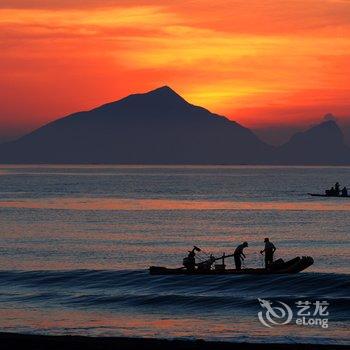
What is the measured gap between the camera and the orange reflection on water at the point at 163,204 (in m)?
126

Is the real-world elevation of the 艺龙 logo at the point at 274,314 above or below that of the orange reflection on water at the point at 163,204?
below

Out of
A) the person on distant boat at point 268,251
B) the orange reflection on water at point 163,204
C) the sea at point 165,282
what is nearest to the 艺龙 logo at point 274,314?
the sea at point 165,282

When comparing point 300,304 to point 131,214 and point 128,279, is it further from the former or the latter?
point 131,214

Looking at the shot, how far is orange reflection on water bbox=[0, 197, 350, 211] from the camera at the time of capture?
12556 cm

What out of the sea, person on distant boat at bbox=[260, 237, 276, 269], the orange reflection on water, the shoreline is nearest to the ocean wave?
the sea

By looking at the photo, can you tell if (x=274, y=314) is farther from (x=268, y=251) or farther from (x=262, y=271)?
(x=268, y=251)

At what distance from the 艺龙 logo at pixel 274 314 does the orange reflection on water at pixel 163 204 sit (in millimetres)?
81514

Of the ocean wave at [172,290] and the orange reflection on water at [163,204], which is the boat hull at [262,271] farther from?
the orange reflection on water at [163,204]

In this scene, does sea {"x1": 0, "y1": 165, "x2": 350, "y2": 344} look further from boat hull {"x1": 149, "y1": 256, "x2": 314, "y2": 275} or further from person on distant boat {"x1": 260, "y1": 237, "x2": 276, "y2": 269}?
person on distant boat {"x1": 260, "y1": 237, "x2": 276, "y2": 269}

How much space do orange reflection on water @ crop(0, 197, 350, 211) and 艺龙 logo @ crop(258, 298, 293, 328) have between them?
267ft

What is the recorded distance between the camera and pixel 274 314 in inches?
1484

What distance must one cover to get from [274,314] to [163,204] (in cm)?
9873

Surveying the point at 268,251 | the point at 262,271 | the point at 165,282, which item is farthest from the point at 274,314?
the point at 165,282

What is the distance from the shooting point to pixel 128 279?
165 ft
